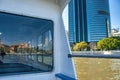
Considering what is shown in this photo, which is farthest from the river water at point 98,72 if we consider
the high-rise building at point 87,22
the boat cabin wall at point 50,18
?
the high-rise building at point 87,22

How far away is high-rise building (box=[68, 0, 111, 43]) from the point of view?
53781 millimetres

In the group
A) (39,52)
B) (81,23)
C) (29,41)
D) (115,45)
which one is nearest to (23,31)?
(29,41)

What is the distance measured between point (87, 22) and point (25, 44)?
5262 cm

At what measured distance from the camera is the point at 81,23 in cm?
5294

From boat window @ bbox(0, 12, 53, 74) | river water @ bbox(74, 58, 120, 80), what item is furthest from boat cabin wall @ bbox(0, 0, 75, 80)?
river water @ bbox(74, 58, 120, 80)

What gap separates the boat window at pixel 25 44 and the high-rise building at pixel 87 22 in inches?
1976

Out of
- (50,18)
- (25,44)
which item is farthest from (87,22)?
(25,44)

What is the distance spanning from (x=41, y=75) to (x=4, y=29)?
71 cm

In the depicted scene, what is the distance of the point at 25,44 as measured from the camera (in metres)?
2.04

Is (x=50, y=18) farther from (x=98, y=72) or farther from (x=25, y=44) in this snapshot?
(x=98, y=72)

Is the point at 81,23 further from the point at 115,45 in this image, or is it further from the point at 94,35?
the point at 115,45

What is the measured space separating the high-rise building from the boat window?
50187 millimetres

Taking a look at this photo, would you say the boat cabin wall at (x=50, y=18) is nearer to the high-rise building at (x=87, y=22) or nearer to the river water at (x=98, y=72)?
the river water at (x=98, y=72)

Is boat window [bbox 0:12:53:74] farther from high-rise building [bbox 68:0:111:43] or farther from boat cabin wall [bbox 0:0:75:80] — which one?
high-rise building [bbox 68:0:111:43]
